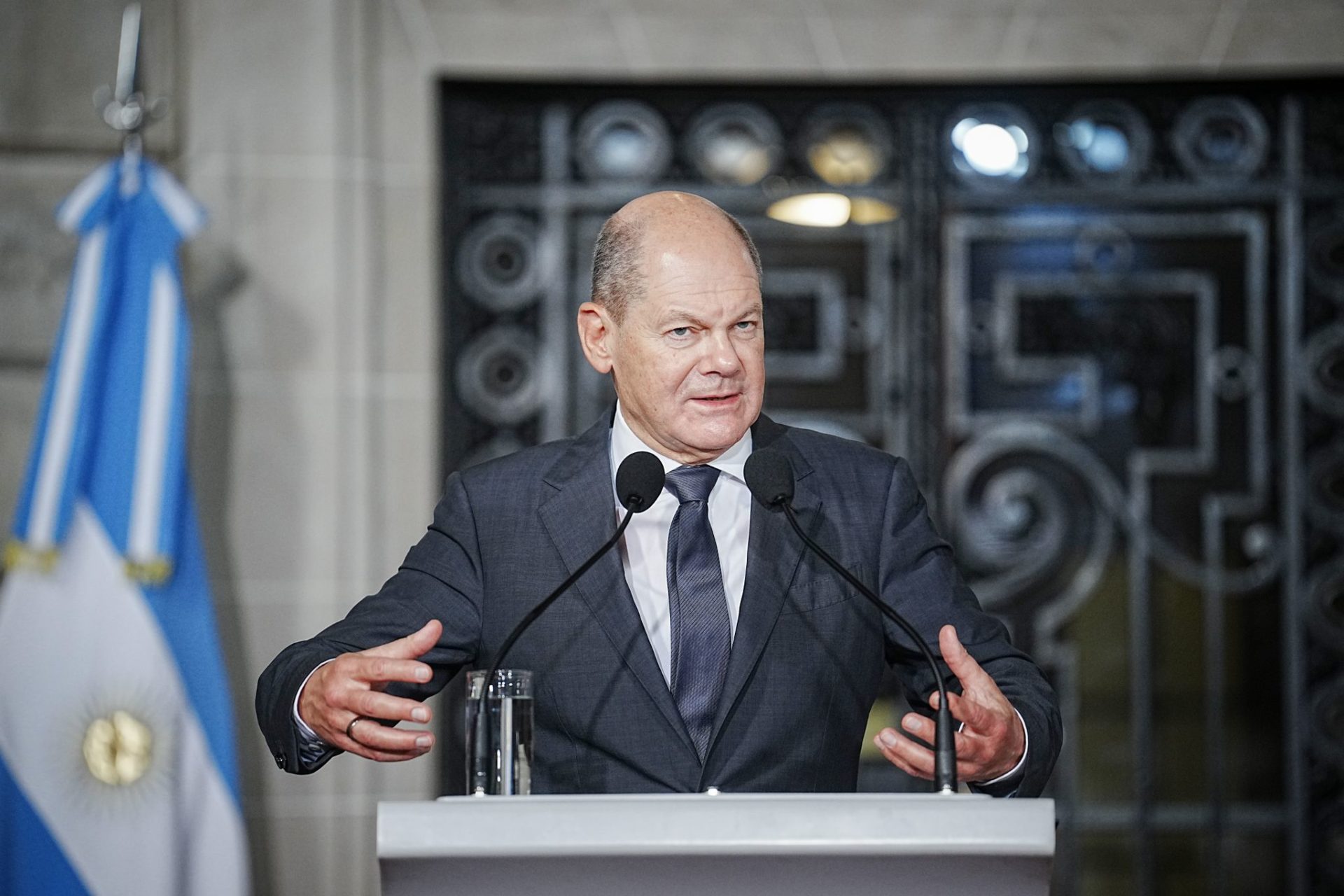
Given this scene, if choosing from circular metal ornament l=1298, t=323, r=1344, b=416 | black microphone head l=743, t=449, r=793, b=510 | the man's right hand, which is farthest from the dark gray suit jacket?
circular metal ornament l=1298, t=323, r=1344, b=416

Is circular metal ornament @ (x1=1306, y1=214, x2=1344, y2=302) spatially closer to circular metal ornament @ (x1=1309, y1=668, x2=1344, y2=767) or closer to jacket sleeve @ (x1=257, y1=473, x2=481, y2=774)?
circular metal ornament @ (x1=1309, y1=668, x2=1344, y2=767)

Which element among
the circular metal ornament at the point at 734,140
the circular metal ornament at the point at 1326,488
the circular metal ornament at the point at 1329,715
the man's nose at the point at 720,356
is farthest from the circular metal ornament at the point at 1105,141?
the man's nose at the point at 720,356

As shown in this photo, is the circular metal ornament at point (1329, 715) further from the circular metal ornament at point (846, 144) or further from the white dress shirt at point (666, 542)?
the white dress shirt at point (666, 542)

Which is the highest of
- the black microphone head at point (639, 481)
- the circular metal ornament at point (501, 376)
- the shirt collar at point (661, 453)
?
the circular metal ornament at point (501, 376)

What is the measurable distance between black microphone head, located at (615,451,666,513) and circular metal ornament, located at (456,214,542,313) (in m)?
2.51

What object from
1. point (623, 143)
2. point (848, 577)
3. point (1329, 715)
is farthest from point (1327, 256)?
point (848, 577)

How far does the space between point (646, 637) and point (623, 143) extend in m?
2.58

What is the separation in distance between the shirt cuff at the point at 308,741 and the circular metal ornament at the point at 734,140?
2.69 metres

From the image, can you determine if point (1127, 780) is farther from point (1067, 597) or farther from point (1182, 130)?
point (1182, 130)

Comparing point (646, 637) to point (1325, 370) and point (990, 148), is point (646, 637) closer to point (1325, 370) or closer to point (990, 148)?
point (990, 148)

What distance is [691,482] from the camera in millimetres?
2016

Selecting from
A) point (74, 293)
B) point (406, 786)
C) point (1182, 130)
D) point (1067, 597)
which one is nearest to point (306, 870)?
point (406, 786)

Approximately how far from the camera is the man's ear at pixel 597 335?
212cm

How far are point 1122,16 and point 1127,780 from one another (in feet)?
7.01
